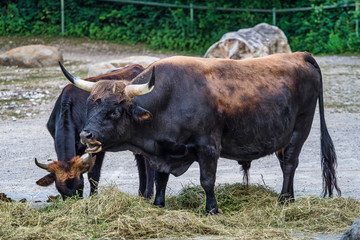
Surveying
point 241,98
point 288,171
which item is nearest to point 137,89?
point 241,98

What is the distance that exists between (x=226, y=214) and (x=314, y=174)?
2970mm

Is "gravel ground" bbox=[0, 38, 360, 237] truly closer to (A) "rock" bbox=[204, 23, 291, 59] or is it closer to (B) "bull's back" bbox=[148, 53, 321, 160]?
(B) "bull's back" bbox=[148, 53, 321, 160]

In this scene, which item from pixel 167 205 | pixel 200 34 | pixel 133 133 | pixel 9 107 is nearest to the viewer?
pixel 133 133

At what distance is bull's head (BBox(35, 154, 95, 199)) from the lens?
7.51 metres

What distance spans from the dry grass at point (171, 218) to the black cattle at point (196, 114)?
0.41 meters

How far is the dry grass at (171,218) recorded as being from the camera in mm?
6410

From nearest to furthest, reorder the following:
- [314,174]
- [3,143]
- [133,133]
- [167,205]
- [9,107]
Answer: [133,133] < [167,205] < [314,174] < [3,143] < [9,107]

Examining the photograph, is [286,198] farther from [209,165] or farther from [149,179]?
[149,179]

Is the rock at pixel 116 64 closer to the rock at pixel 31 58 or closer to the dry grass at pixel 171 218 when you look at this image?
the rock at pixel 31 58

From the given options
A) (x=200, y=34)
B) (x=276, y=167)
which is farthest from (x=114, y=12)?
(x=276, y=167)

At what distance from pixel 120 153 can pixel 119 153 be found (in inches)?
0.7

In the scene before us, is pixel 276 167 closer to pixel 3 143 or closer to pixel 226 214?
pixel 226 214

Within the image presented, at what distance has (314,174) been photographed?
986 centimetres

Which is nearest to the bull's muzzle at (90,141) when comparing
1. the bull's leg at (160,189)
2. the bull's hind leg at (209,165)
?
the bull's leg at (160,189)
